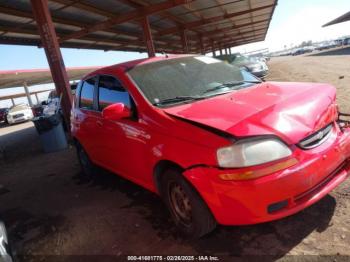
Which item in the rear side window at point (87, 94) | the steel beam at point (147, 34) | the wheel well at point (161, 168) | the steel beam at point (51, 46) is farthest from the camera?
the steel beam at point (147, 34)

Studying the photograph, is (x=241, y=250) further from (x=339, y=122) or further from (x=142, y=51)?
(x=142, y=51)

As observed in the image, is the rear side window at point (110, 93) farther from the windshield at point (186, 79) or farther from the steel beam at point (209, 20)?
the steel beam at point (209, 20)

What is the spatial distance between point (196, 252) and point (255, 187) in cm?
86

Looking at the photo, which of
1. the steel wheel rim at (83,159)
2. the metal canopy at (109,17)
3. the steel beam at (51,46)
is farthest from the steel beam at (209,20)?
the steel wheel rim at (83,159)

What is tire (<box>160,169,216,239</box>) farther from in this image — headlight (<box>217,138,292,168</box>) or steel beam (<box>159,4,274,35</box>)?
steel beam (<box>159,4,274,35</box>)

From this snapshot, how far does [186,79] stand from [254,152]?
1.53 m

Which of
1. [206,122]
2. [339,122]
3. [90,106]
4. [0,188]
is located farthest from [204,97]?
[0,188]

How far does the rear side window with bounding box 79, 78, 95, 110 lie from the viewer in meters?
4.55

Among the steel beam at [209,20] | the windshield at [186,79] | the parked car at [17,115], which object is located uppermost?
the steel beam at [209,20]

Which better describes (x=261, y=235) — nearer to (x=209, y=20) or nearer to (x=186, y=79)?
(x=186, y=79)

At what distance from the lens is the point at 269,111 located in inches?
106

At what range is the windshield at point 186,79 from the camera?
3.42 metres

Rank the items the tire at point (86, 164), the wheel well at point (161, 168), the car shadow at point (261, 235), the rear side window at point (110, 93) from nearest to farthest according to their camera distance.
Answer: the car shadow at point (261, 235), the wheel well at point (161, 168), the rear side window at point (110, 93), the tire at point (86, 164)

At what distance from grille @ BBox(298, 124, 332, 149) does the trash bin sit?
7382 millimetres
